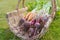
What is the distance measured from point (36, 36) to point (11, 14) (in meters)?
0.43

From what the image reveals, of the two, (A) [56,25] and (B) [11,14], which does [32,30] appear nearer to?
(B) [11,14]

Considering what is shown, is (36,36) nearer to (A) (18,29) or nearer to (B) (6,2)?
(A) (18,29)

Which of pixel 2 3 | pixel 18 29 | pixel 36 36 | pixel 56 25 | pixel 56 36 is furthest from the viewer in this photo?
pixel 2 3

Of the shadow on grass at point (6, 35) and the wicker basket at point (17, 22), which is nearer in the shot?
the wicker basket at point (17, 22)

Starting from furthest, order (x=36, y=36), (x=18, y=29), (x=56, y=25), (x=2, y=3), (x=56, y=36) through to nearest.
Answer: (x=2, y=3) < (x=56, y=25) < (x=56, y=36) < (x=18, y=29) < (x=36, y=36)

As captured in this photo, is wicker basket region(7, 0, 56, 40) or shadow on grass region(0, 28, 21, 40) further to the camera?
shadow on grass region(0, 28, 21, 40)

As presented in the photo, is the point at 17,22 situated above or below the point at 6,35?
above

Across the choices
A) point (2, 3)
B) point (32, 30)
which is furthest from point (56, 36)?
point (2, 3)

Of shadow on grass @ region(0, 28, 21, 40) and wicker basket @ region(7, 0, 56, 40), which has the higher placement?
wicker basket @ region(7, 0, 56, 40)

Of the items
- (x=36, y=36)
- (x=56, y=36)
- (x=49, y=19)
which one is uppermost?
(x=49, y=19)

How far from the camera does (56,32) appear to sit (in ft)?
6.93

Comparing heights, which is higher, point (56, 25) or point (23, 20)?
point (23, 20)

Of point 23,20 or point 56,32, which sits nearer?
point 23,20

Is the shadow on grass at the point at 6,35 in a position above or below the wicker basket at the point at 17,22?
below
